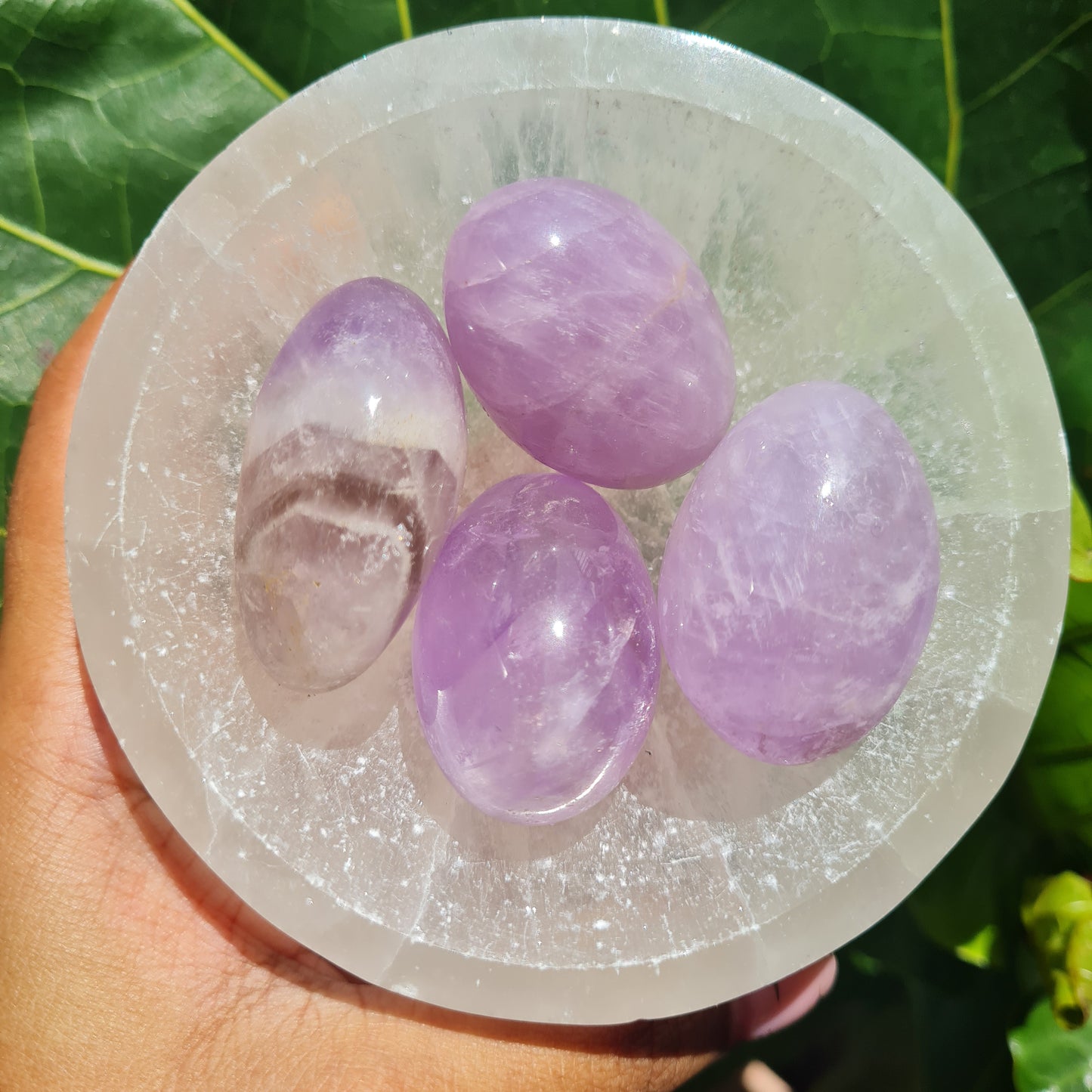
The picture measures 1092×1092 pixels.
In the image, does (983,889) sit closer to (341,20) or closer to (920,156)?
(920,156)

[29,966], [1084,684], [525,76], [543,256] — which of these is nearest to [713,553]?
[543,256]

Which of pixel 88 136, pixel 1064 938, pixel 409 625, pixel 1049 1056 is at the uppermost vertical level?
pixel 88 136

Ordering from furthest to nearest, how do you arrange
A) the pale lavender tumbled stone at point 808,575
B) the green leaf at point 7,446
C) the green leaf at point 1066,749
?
1. the green leaf at point 7,446
2. the green leaf at point 1066,749
3. the pale lavender tumbled stone at point 808,575

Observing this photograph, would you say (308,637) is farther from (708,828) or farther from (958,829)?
(958,829)

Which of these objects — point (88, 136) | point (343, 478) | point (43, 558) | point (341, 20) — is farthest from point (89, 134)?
point (343, 478)

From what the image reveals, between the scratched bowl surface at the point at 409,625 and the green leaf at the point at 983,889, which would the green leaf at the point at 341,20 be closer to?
the scratched bowl surface at the point at 409,625

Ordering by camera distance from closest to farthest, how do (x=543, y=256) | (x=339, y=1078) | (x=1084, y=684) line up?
(x=543, y=256) < (x=339, y=1078) < (x=1084, y=684)

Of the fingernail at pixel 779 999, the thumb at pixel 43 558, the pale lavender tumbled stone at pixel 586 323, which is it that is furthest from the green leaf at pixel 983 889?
the thumb at pixel 43 558
